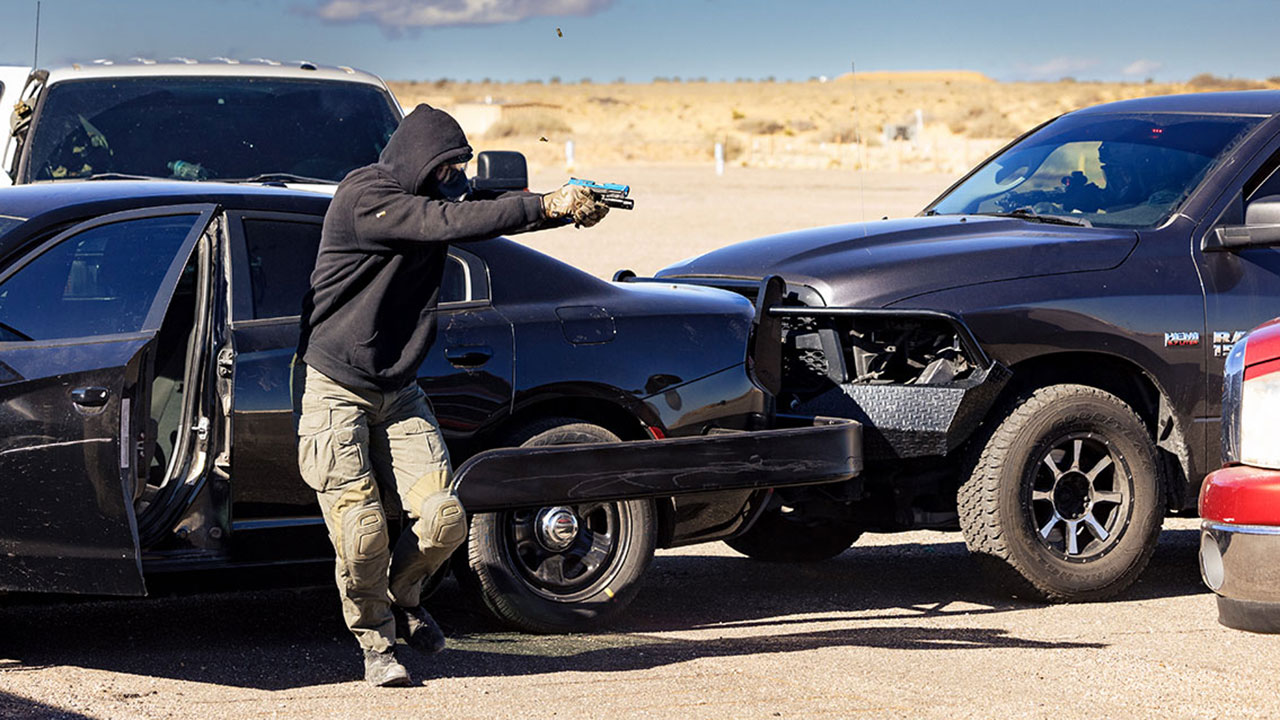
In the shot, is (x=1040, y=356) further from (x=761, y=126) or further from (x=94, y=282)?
(x=761, y=126)

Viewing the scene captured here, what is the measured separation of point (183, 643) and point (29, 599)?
644mm

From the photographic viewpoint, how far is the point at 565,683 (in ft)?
18.8

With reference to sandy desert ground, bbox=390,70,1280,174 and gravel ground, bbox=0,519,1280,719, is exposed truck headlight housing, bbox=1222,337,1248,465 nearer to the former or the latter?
gravel ground, bbox=0,519,1280,719

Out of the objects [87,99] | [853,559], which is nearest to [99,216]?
[87,99]

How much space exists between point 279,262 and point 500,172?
1.31m

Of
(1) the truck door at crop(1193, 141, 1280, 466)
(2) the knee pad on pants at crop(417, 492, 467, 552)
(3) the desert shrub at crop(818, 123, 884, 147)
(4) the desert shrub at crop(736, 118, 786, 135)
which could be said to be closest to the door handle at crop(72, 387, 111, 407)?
(2) the knee pad on pants at crop(417, 492, 467, 552)

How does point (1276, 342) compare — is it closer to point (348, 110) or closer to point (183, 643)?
point (183, 643)

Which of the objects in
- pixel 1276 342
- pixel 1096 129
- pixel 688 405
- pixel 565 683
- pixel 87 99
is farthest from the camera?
pixel 87 99

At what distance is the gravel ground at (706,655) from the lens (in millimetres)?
5449

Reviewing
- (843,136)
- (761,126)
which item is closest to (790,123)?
(761,126)

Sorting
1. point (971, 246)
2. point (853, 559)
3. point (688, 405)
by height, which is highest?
point (971, 246)

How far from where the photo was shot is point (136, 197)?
232 inches

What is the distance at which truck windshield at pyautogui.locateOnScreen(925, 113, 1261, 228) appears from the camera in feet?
25.3

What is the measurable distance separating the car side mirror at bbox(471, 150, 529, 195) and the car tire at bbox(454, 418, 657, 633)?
45.7 inches
